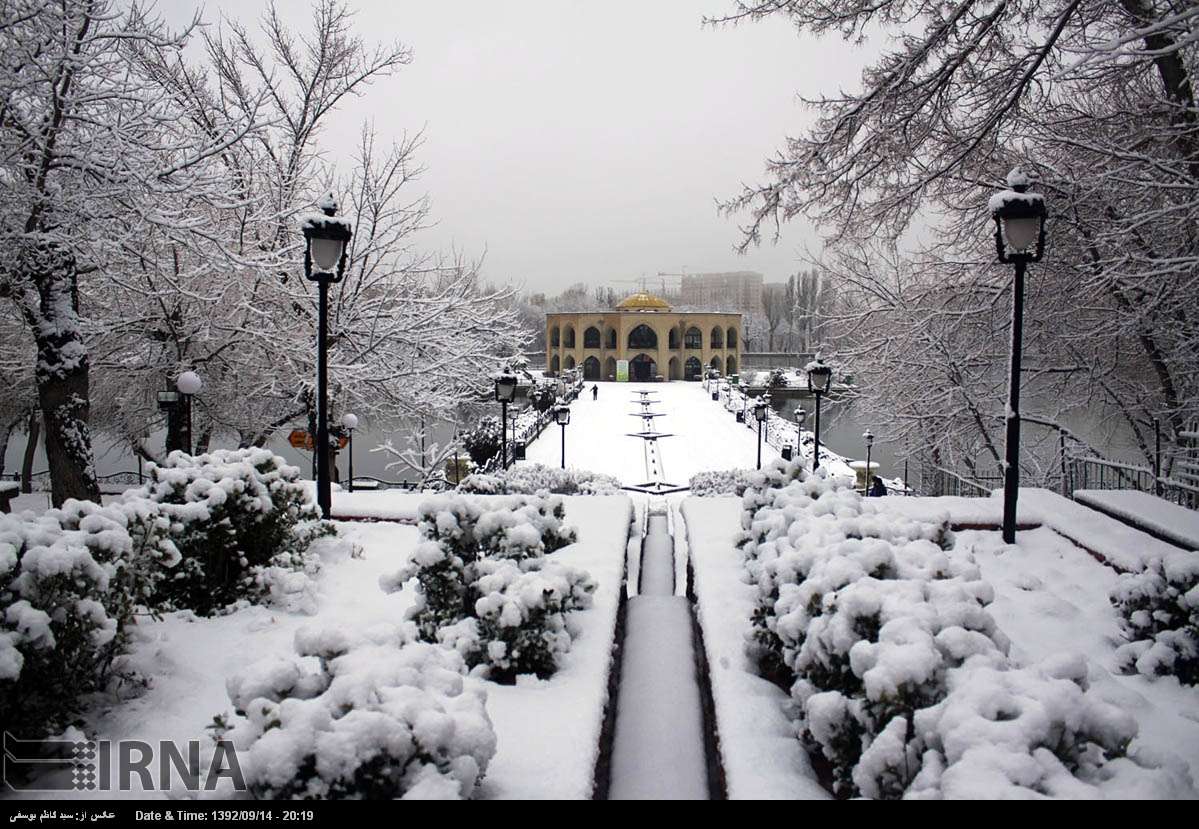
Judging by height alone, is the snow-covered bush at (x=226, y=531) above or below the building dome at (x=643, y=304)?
below

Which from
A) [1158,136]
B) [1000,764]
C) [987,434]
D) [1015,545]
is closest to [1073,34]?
[1158,136]

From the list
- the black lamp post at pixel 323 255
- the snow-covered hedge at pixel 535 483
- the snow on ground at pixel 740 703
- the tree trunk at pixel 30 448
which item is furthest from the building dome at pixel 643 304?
the snow on ground at pixel 740 703

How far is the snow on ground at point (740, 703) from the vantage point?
289cm

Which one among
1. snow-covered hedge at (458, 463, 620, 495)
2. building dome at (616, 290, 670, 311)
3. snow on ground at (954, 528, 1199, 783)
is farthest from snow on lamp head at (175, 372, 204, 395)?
building dome at (616, 290, 670, 311)

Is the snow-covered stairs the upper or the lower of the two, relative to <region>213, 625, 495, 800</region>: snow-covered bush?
lower

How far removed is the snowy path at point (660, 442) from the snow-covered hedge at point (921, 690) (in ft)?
48.7

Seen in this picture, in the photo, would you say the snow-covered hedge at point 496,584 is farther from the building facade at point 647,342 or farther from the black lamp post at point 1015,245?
the building facade at point 647,342

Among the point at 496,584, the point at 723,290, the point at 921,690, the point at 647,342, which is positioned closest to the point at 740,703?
the point at 921,690

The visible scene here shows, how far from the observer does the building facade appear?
228 feet

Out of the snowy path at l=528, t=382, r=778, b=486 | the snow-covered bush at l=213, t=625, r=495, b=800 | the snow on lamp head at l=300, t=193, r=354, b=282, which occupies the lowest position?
the snowy path at l=528, t=382, r=778, b=486

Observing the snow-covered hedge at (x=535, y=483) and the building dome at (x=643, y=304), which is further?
the building dome at (x=643, y=304)

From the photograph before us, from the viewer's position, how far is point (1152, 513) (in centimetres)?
640

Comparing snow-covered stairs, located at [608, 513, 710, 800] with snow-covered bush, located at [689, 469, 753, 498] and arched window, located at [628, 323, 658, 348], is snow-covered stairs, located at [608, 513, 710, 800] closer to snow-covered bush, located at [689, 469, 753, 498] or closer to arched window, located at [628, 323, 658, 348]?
snow-covered bush, located at [689, 469, 753, 498]

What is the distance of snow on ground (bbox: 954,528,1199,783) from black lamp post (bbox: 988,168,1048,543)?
1.35 ft
